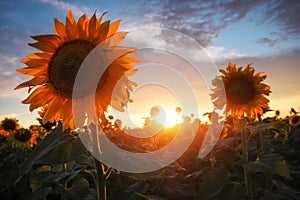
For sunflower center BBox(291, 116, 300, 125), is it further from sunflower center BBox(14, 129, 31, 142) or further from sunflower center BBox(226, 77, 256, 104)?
sunflower center BBox(14, 129, 31, 142)

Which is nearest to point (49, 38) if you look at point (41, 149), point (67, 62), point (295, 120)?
point (67, 62)

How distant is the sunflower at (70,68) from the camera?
219 cm

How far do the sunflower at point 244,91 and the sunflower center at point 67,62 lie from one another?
296 cm

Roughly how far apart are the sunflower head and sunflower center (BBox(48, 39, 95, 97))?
29.7 ft

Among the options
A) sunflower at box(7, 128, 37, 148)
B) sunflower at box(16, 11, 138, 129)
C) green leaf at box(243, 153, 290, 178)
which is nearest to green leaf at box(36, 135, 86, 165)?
sunflower at box(16, 11, 138, 129)

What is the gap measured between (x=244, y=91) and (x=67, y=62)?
3182 mm

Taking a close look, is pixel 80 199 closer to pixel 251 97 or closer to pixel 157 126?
pixel 251 97

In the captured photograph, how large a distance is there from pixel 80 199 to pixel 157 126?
609cm

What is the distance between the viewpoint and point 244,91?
15.5 feet

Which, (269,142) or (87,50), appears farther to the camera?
(269,142)

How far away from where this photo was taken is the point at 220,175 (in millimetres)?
3143

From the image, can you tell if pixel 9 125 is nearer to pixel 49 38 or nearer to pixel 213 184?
pixel 213 184

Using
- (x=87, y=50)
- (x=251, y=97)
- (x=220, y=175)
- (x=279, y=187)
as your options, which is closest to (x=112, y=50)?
(x=87, y=50)

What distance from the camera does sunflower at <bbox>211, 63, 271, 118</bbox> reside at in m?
4.64
